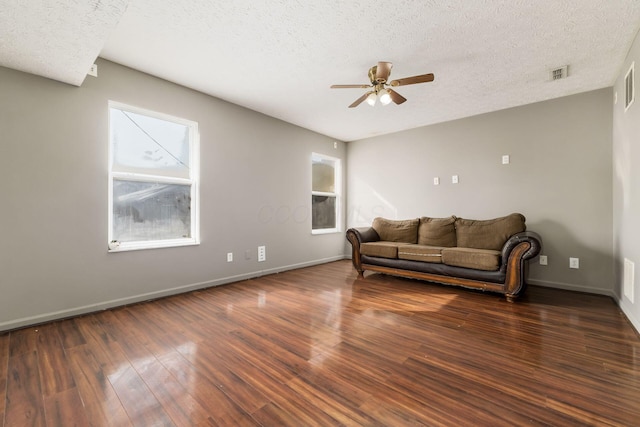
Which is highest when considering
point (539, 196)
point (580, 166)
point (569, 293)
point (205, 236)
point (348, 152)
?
point (348, 152)

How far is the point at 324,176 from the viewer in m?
5.59

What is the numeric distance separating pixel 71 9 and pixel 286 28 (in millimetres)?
1434

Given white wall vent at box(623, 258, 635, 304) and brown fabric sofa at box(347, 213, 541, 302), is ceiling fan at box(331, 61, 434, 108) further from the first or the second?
white wall vent at box(623, 258, 635, 304)

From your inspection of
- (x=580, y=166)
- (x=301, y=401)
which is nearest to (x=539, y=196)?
(x=580, y=166)

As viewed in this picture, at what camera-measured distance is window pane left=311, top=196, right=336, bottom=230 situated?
5.31 meters

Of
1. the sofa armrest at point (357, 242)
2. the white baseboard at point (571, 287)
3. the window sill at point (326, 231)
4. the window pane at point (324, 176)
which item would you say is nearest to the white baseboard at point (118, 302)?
the window sill at point (326, 231)

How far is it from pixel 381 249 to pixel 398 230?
69 cm

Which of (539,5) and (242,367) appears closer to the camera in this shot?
(242,367)

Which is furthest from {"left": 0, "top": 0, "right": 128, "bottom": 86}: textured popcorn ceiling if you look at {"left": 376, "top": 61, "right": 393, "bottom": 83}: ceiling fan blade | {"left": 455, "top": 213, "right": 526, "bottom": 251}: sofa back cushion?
{"left": 455, "top": 213, "right": 526, "bottom": 251}: sofa back cushion

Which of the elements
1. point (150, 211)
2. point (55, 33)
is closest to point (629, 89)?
point (55, 33)

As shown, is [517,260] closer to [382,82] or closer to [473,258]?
[473,258]

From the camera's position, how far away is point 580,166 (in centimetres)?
349

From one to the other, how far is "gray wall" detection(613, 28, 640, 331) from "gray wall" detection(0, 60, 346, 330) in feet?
13.6

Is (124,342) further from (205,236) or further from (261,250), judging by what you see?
(261,250)
